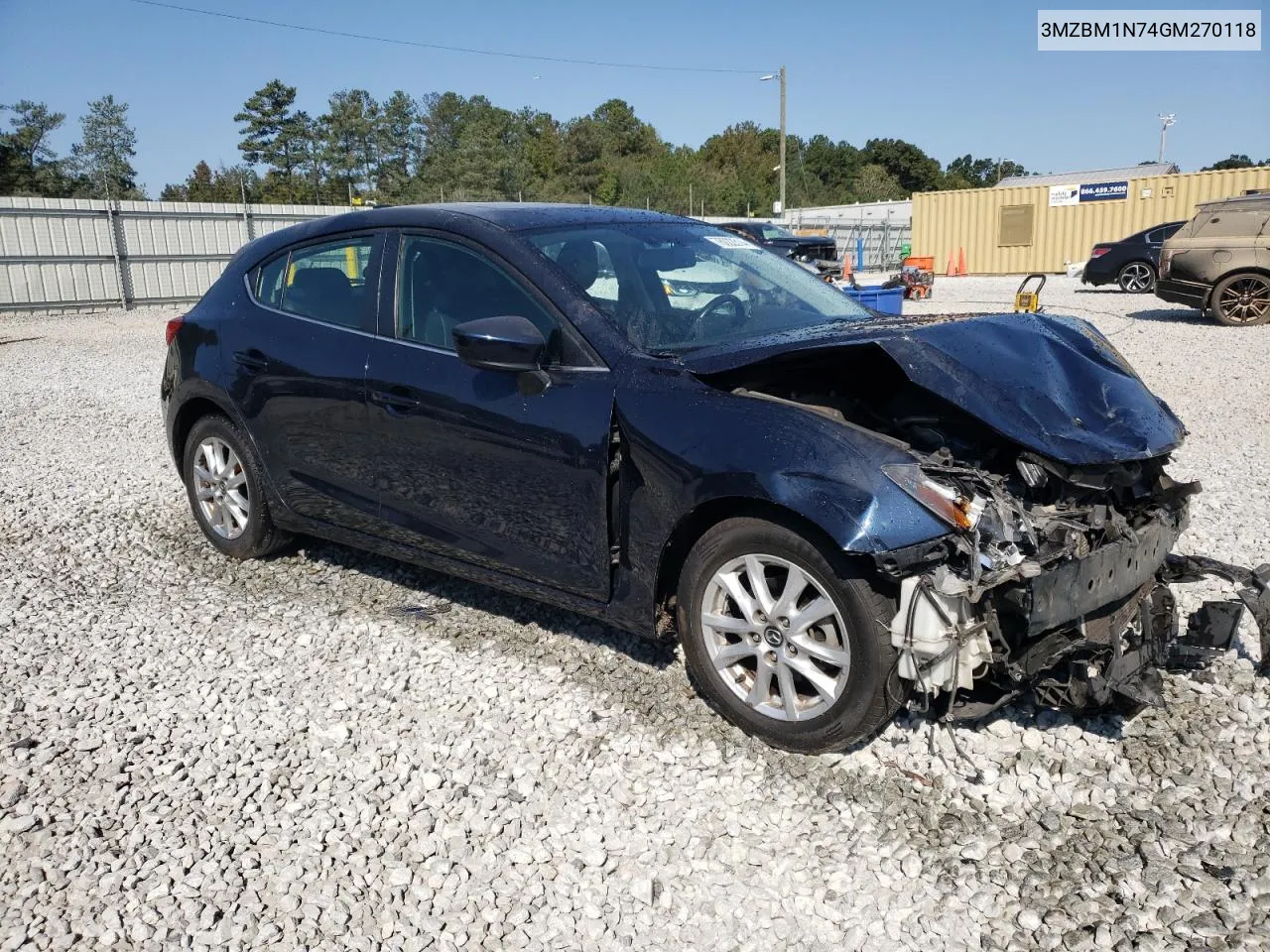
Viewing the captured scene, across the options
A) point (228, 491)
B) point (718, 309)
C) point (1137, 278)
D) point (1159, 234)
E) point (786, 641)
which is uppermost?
point (1159, 234)

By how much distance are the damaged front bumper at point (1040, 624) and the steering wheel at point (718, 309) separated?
1.28 meters

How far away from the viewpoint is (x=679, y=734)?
3.40 metres

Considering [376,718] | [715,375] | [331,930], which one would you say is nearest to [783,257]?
[715,375]

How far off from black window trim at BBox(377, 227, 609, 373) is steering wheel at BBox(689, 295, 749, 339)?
1.45 feet

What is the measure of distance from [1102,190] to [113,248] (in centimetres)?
2828

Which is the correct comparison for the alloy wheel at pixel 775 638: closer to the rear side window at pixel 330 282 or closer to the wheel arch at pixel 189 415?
the rear side window at pixel 330 282

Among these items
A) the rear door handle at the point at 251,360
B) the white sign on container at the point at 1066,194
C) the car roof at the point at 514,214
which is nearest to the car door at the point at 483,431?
the car roof at the point at 514,214

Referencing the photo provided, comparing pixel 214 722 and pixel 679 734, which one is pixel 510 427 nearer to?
pixel 679 734

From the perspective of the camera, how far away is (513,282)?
381cm

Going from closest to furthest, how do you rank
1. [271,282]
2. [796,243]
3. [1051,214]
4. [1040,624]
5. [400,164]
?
[1040,624]
[271,282]
[796,243]
[1051,214]
[400,164]

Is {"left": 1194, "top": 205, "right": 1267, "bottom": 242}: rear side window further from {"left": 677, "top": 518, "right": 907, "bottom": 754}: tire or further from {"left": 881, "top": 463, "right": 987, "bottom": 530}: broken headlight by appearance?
{"left": 677, "top": 518, "right": 907, "bottom": 754}: tire

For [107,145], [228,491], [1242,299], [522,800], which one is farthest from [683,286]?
[107,145]

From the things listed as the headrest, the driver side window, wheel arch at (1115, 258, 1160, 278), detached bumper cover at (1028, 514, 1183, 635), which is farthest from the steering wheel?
wheel arch at (1115, 258, 1160, 278)

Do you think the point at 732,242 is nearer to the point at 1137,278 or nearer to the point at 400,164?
the point at 1137,278
